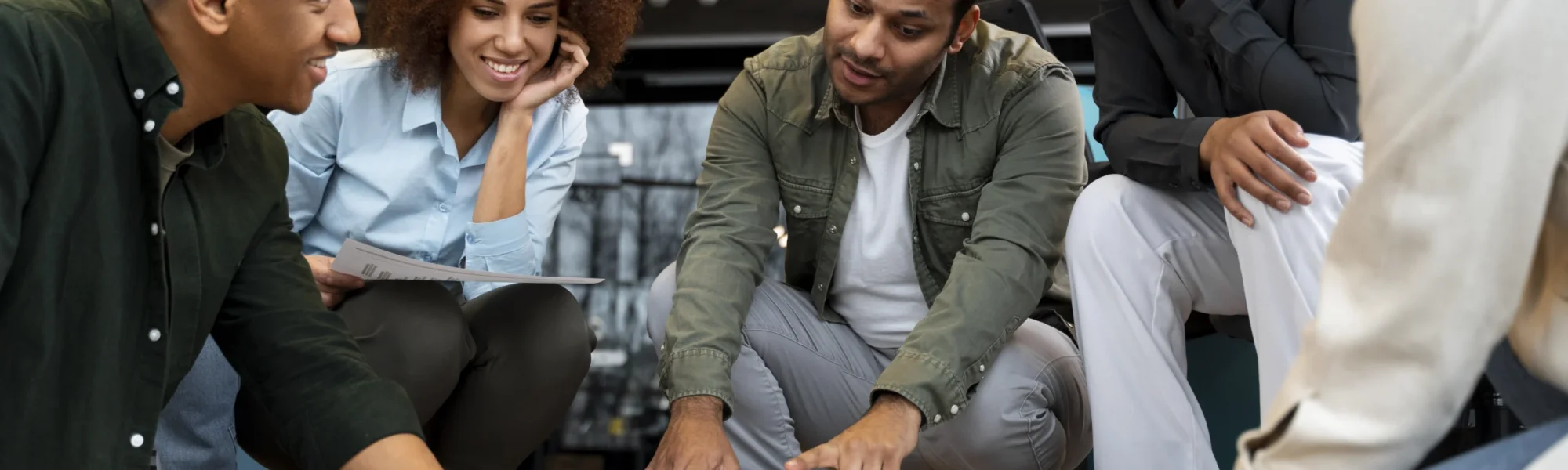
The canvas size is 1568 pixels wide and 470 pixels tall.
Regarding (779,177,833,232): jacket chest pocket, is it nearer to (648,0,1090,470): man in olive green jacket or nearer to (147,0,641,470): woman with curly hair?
(648,0,1090,470): man in olive green jacket

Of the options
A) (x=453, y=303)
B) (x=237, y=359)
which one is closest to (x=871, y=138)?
(x=453, y=303)

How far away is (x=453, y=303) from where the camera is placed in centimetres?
190

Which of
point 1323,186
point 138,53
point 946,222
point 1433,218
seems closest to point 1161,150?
point 1323,186

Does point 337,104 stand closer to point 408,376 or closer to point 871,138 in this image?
point 408,376

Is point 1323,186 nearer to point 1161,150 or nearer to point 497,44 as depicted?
point 1161,150

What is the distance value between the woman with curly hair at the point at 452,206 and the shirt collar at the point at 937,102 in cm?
41

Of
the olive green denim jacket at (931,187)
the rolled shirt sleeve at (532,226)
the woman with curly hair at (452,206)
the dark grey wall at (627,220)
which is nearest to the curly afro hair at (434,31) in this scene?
the woman with curly hair at (452,206)

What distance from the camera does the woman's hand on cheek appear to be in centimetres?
206

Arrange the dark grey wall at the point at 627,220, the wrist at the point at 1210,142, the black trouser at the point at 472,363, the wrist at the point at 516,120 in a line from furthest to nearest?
the dark grey wall at the point at 627,220 < the wrist at the point at 516,120 < the black trouser at the point at 472,363 < the wrist at the point at 1210,142

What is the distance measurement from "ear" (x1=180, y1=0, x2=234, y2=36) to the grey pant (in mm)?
813

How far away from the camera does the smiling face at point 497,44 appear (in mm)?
2035

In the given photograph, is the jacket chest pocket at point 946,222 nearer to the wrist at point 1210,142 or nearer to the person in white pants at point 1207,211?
the person in white pants at point 1207,211

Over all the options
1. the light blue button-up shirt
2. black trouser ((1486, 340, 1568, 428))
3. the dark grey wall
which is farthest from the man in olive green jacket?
the dark grey wall

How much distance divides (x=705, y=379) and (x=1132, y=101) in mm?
716
